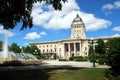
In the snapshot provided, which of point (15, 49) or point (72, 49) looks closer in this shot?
point (15, 49)

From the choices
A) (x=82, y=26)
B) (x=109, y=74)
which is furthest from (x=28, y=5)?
(x=82, y=26)

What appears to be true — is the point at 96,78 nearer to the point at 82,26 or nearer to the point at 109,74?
the point at 109,74

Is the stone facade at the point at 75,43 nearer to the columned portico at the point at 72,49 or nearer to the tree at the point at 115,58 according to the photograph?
the columned portico at the point at 72,49

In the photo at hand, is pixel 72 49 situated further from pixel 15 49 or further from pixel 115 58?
pixel 115 58

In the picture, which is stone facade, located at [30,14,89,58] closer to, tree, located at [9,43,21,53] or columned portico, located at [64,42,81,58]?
columned portico, located at [64,42,81,58]

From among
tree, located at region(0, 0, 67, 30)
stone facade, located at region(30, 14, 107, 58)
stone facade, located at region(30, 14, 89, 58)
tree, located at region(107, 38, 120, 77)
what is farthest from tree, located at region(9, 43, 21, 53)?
tree, located at region(107, 38, 120, 77)

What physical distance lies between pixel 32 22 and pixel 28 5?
2254 mm

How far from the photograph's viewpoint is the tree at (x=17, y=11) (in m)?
19.7

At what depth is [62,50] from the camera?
14000 centimetres

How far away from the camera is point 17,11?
2048 cm

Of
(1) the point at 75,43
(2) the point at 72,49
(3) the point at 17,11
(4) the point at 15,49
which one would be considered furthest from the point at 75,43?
(3) the point at 17,11

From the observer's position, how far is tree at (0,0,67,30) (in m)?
19.7

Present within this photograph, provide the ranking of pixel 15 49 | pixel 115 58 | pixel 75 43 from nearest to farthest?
1. pixel 115 58
2. pixel 15 49
3. pixel 75 43

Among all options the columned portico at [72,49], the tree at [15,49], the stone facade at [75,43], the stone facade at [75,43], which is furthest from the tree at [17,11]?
the columned portico at [72,49]
